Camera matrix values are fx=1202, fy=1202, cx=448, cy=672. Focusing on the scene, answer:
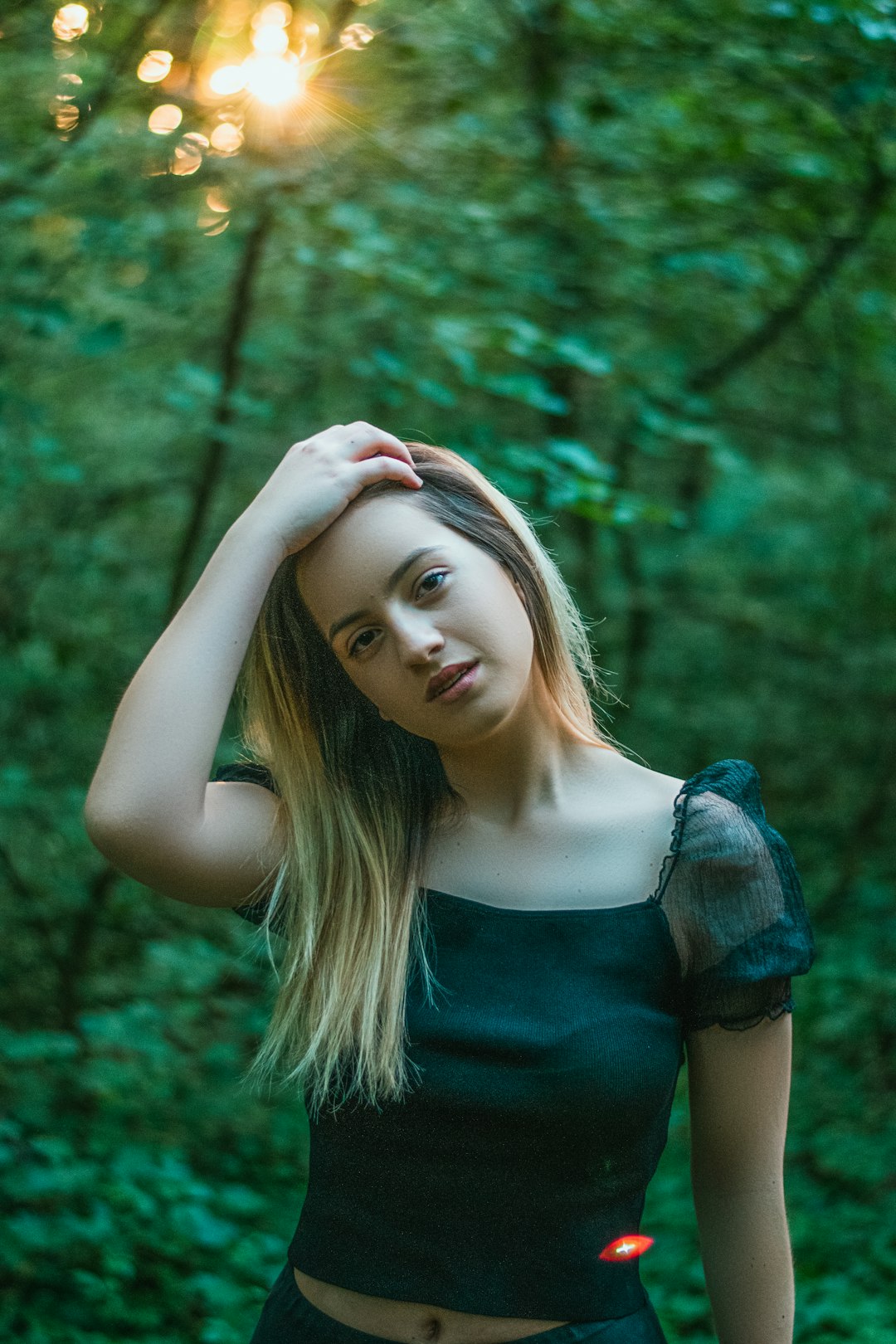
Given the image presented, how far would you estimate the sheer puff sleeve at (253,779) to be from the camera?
1.66 meters

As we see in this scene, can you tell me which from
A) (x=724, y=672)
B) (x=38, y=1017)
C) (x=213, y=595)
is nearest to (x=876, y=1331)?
(x=38, y=1017)

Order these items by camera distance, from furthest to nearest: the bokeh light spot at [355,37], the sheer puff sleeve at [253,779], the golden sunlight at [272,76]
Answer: the bokeh light spot at [355,37]
the golden sunlight at [272,76]
the sheer puff sleeve at [253,779]

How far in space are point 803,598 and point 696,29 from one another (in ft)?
11.4

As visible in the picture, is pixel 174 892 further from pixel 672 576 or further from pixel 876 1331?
pixel 672 576

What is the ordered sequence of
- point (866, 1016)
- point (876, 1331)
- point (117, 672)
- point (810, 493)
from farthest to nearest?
point (810, 493) → point (117, 672) → point (866, 1016) → point (876, 1331)

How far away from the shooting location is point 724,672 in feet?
22.4

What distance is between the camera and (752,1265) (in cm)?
151

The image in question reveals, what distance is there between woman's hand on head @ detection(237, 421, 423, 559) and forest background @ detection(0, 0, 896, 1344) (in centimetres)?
113

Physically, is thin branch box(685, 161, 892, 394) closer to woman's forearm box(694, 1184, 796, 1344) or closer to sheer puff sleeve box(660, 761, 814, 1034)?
sheer puff sleeve box(660, 761, 814, 1034)

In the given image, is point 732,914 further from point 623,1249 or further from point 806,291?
point 806,291

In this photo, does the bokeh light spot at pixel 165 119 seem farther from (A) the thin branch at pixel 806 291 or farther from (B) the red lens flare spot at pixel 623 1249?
(B) the red lens flare spot at pixel 623 1249

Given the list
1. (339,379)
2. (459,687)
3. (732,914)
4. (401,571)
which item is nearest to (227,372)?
(339,379)

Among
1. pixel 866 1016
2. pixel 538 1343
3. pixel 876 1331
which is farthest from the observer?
pixel 866 1016

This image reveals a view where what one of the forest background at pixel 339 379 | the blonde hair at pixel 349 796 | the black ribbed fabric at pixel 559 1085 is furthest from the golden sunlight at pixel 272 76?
the black ribbed fabric at pixel 559 1085
